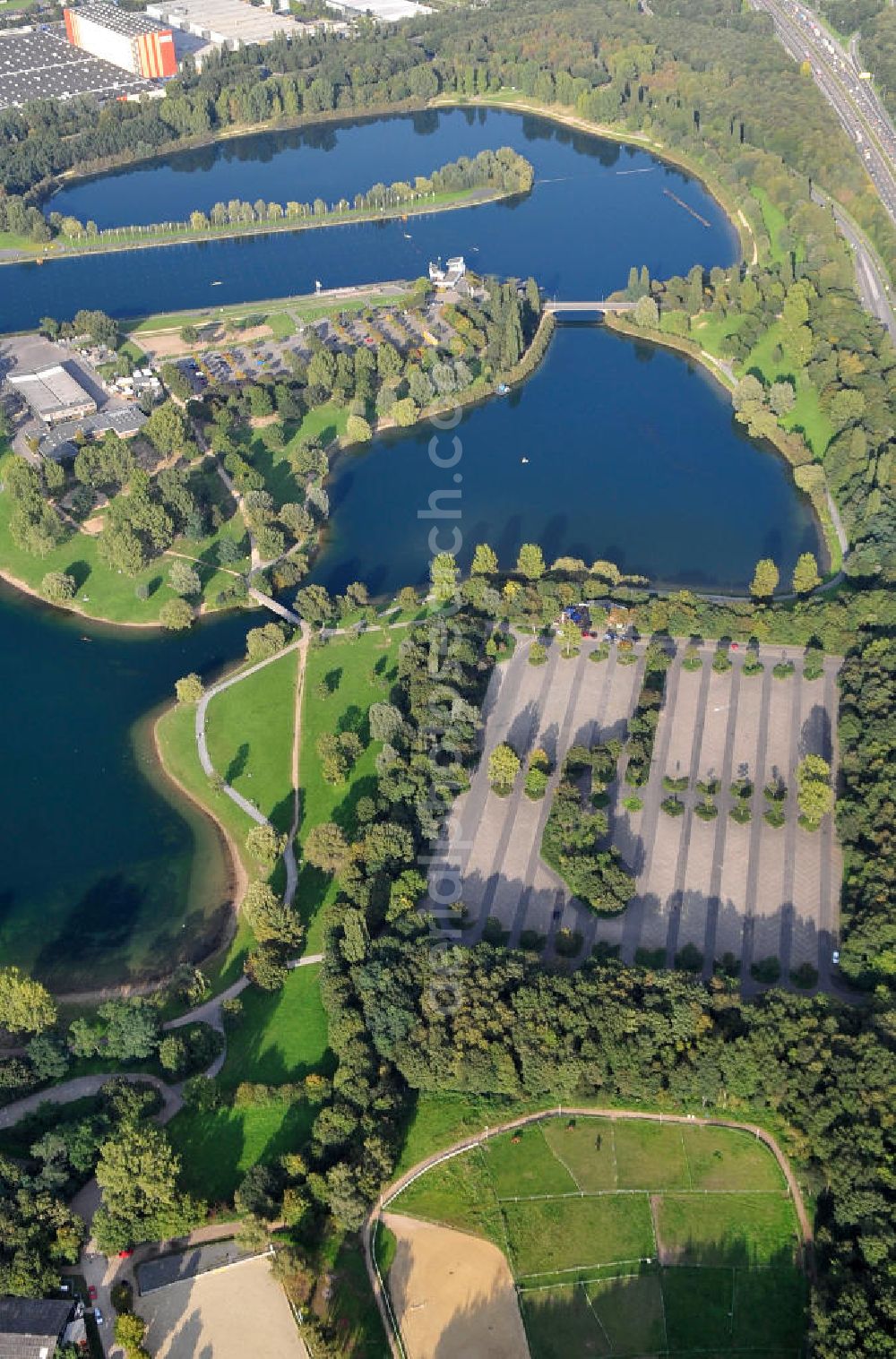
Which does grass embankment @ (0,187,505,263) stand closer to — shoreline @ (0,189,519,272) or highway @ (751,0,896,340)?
shoreline @ (0,189,519,272)

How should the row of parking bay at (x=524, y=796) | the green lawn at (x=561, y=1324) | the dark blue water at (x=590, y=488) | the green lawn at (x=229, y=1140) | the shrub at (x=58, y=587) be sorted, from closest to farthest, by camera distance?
the green lawn at (x=561, y=1324) → the green lawn at (x=229, y=1140) → the row of parking bay at (x=524, y=796) → the shrub at (x=58, y=587) → the dark blue water at (x=590, y=488)

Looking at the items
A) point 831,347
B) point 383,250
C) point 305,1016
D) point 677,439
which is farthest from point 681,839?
point 383,250

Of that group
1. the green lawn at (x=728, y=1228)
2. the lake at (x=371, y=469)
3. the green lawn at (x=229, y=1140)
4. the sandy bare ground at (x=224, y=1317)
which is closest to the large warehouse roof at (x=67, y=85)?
the lake at (x=371, y=469)

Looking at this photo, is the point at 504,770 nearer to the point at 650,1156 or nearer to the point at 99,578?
the point at 650,1156

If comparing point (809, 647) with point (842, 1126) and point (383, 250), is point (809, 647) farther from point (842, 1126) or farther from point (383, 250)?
point (383, 250)

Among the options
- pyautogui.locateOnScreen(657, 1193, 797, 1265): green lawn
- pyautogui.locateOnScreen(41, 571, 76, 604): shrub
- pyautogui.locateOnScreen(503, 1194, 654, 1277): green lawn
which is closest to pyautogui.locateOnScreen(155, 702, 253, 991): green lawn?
pyautogui.locateOnScreen(41, 571, 76, 604): shrub

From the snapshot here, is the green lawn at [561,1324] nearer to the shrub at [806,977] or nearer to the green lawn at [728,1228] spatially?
the green lawn at [728,1228]

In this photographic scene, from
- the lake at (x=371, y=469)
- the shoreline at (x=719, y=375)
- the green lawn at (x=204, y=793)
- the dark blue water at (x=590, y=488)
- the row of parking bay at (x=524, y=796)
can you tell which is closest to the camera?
the green lawn at (x=204, y=793)

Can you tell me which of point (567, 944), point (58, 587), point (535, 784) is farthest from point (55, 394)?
point (567, 944)
